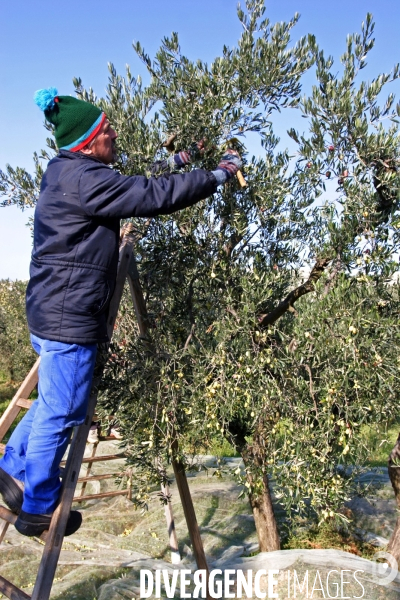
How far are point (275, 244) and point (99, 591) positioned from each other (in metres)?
3.59

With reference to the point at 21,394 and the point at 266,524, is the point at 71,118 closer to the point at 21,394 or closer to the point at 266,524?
the point at 21,394

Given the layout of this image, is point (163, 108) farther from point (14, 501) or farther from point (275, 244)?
point (14, 501)

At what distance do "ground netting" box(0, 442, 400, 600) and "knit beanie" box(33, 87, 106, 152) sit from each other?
3.18 m

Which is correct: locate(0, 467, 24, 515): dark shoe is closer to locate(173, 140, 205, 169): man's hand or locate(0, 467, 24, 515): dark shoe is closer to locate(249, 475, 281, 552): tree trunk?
locate(173, 140, 205, 169): man's hand

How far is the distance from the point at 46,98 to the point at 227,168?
118 centimetres

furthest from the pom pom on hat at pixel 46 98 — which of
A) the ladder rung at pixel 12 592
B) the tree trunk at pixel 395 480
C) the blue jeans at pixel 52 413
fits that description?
the tree trunk at pixel 395 480

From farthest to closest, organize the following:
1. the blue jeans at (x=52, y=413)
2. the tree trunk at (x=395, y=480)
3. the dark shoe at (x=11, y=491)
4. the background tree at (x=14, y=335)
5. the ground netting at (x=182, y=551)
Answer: the background tree at (x=14, y=335)
the tree trunk at (x=395, y=480)
the ground netting at (x=182, y=551)
the dark shoe at (x=11, y=491)
the blue jeans at (x=52, y=413)

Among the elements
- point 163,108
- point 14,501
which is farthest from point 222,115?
point 14,501

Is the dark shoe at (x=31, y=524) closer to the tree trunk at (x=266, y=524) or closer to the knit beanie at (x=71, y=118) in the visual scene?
the knit beanie at (x=71, y=118)

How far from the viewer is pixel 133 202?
3.30m

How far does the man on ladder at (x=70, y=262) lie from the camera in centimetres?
334

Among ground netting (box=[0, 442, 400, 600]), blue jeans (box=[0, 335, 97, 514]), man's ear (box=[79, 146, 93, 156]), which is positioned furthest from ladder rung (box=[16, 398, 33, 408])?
man's ear (box=[79, 146, 93, 156])

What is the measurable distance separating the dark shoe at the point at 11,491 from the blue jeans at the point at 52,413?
12 centimetres

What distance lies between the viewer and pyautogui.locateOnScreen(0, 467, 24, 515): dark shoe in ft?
12.0
